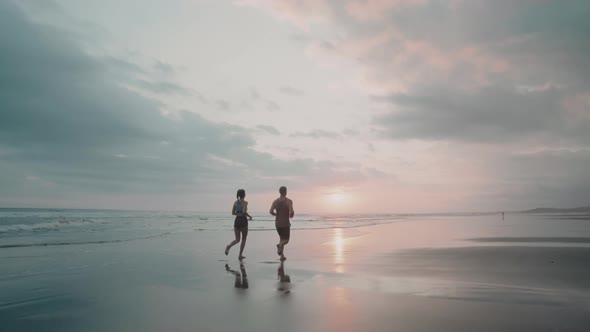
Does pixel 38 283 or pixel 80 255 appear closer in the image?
pixel 38 283

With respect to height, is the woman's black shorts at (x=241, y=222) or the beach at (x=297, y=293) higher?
the woman's black shorts at (x=241, y=222)

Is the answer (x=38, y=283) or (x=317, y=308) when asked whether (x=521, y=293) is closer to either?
(x=317, y=308)

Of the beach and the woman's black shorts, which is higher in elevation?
the woman's black shorts

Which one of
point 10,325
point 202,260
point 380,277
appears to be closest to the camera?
point 10,325

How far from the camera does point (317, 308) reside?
5.69m

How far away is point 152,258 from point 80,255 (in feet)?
9.62

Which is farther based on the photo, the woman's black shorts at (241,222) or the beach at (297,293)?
the woman's black shorts at (241,222)

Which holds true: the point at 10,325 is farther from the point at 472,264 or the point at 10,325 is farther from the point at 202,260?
the point at 472,264

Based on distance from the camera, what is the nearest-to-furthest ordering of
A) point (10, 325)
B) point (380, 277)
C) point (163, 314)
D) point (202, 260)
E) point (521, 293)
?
point (10, 325) → point (163, 314) → point (521, 293) → point (380, 277) → point (202, 260)

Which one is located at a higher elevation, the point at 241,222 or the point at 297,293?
the point at 241,222

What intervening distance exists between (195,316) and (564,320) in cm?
525

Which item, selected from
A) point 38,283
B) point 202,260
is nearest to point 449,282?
point 202,260

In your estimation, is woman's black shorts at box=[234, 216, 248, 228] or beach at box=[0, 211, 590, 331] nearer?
beach at box=[0, 211, 590, 331]

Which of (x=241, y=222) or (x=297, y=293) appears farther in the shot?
(x=241, y=222)
